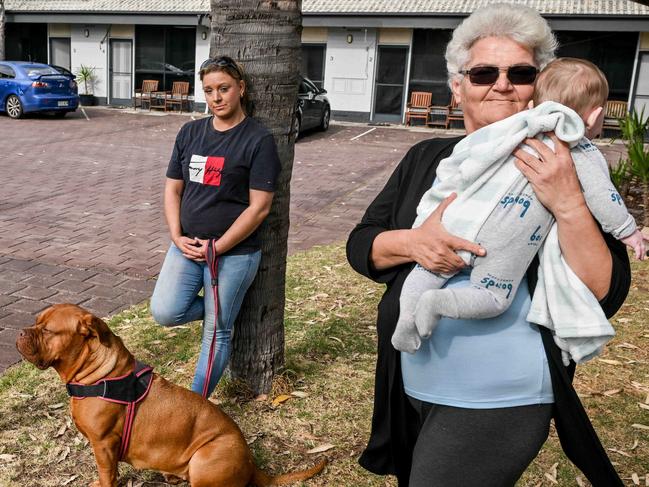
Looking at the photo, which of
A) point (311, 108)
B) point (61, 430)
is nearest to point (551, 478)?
point (61, 430)

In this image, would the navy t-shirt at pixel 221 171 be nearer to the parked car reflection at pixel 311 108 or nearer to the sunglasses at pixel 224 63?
the sunglasses at pixel 224 63

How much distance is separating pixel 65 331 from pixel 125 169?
10.2m

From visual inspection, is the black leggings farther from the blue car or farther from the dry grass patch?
the blue car

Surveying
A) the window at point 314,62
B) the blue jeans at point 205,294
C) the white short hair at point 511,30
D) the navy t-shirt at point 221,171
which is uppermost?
the window at point 314,62

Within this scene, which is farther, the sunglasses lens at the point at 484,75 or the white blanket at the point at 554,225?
the sunglasses lens at the point at 484,75

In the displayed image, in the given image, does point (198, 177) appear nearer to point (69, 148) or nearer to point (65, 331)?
point (65, 331)

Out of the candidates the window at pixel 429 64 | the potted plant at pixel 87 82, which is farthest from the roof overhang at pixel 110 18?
the window at pixel 429 64

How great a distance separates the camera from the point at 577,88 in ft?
5.92

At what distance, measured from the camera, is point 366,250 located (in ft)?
6.77

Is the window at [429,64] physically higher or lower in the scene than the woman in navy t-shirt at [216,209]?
higher

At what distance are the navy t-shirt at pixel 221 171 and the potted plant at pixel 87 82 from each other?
24995 mm

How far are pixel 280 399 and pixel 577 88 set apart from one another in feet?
9.12

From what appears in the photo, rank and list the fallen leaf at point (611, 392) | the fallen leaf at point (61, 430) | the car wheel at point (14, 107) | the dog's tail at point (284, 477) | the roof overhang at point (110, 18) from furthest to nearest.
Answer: the roof overhang at point (110, 18), the car wheel at point (14, 107), the fallen leaf at point (611, 392), the fallen leaf at point (61, 430), the dog's tail at point (284, 477)

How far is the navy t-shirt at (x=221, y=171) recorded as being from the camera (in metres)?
3.28
